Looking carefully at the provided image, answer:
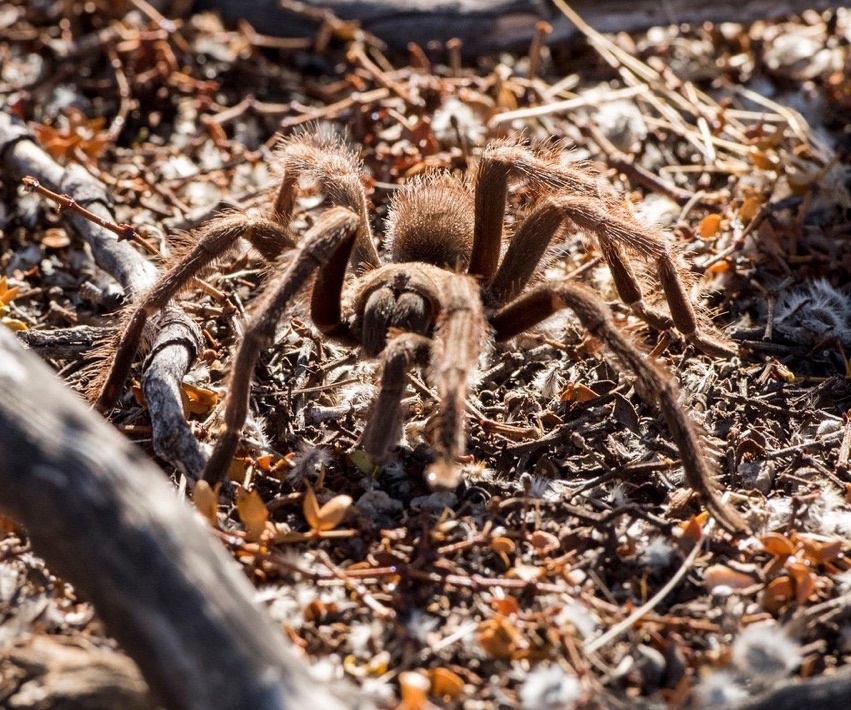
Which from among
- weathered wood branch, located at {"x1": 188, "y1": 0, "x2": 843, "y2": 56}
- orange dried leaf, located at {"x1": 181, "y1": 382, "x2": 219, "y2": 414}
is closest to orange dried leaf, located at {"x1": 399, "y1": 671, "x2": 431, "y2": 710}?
orange dried leaf, located at {"x1": 181, "y1": 382, "x2": 219, "y2": 414}

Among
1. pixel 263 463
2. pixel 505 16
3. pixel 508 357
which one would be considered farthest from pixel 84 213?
pixel 505 16

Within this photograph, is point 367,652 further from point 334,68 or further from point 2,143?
point 334,68

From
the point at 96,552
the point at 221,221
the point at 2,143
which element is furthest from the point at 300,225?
the point at 96,552

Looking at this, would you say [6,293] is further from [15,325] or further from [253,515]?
[253,515]

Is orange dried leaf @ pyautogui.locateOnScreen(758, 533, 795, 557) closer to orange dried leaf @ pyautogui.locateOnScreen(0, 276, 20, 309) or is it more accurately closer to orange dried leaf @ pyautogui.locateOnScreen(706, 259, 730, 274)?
orange dried leaf @ pyautogui.locateOnScreen(706, 259, 730, 274)

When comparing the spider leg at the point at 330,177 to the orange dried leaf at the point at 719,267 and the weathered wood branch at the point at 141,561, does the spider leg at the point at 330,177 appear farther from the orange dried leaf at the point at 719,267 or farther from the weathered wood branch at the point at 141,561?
the weathered wood branch at the point at 141,561
